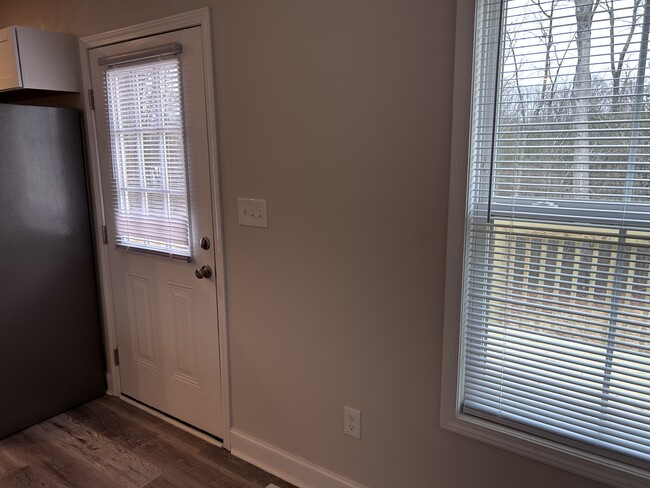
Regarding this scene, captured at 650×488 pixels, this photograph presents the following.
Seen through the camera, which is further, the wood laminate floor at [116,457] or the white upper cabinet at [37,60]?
the white upper cabinet at [37,60]

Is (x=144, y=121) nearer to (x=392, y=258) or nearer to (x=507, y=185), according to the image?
(x=392, y=258)

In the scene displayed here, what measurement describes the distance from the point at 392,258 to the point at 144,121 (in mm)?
1488

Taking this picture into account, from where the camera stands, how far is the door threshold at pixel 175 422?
8.09 feet

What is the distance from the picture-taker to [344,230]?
5.91 ft

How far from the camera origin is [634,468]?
137 cm

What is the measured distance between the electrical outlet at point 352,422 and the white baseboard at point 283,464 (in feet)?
0.73

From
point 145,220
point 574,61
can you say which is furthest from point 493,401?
point 145,220

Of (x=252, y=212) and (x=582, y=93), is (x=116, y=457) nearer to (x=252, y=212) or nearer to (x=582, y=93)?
(x=252, y=212)

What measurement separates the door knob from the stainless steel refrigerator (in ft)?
3.07

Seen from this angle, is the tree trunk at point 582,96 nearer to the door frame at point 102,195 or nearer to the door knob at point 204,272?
the door frame at point 102,195

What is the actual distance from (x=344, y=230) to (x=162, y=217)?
1.10 m

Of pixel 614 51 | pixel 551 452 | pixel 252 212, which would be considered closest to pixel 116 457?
pixel 252 212

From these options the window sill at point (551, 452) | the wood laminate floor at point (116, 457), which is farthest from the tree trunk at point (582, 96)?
→ the wood laminate floor at point (116, 457)

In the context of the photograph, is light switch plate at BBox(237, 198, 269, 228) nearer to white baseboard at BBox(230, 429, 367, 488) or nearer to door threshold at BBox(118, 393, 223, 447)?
white baseboard at BBox(230, 429, 367, 488)
